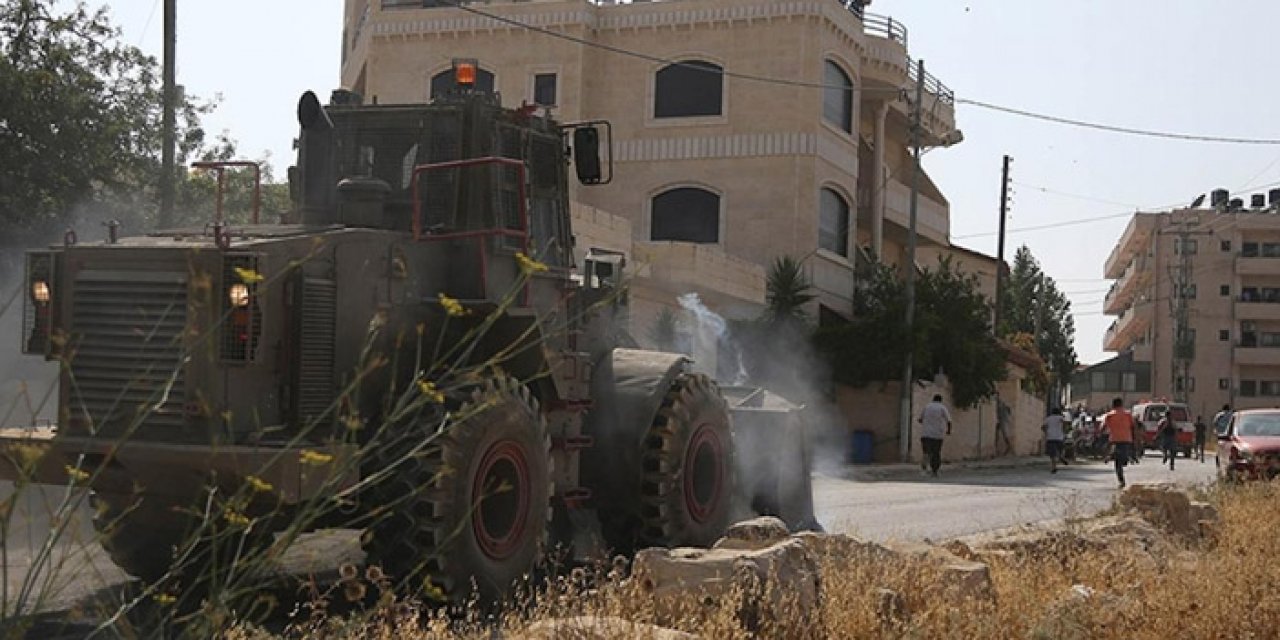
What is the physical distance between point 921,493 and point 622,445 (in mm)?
14945

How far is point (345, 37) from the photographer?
2039 inches

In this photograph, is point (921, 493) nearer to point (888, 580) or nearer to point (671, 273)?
point (671, 273)

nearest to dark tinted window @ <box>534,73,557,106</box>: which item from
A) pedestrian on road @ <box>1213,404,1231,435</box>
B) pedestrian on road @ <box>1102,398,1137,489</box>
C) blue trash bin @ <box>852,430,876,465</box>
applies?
blue trash bin @ <box>852,430,876,465</box>

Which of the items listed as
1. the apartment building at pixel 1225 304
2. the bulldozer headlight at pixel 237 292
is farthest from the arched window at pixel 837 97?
the apartment building at pixel 1225 304

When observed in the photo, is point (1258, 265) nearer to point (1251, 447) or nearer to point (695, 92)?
point (695, 92)

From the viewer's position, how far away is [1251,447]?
23672 mm

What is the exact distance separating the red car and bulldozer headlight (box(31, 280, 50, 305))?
16.8m

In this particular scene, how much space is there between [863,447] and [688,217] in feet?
27.1

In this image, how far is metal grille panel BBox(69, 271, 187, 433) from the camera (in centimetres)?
791

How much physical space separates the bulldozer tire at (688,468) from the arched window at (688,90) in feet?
104

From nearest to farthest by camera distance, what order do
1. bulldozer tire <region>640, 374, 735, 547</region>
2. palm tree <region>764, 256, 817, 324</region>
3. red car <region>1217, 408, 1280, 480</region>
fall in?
bulldozer tire <region>640, 374, 735, 547</region>
red car <region>1217, 408, 1280, 480</region>
palm tree <region>764, 256, 817, 324</region>

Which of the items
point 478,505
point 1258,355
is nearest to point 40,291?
point 478,505

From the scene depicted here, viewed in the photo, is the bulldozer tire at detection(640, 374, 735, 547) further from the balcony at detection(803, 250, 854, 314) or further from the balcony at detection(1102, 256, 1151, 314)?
the balcony at detection(1102, 256, 1151, 314)

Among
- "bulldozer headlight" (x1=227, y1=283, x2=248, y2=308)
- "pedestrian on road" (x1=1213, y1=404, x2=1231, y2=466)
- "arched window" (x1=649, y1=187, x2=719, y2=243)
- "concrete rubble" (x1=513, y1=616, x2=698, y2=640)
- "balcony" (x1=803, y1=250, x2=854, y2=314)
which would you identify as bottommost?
"concrete rubble" (x1=513, y1=616, x2=698, y2=640)
